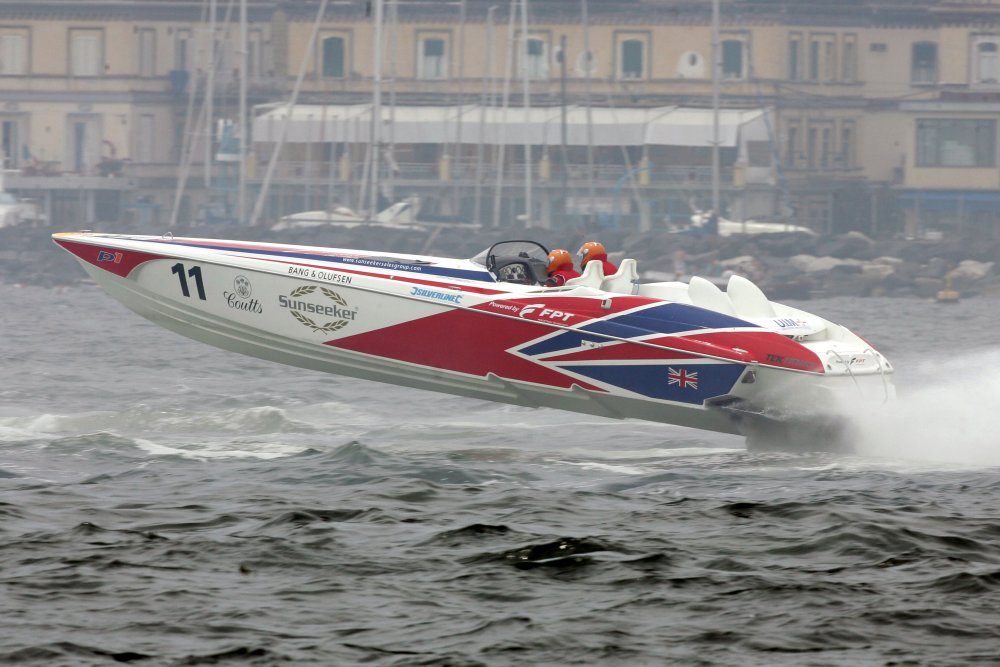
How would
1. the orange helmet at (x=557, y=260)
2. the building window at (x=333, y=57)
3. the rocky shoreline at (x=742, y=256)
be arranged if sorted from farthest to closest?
1. the building window at (x=333, y=57)
2. the rocky shoreline at (x=742, y=256)
3. the orange helmet at (x=557, y=260)

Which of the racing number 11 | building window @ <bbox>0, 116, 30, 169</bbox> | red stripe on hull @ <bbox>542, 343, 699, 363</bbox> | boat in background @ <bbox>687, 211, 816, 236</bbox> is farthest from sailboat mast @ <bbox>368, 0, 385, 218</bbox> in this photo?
red stripe on hull @ <bbox>542, 343, 699, 363</bbox>

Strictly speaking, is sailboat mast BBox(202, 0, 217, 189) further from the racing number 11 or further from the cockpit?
the cockpit

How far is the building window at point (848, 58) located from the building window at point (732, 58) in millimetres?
4561

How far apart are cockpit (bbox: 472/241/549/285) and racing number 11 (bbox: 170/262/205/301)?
2.43 m

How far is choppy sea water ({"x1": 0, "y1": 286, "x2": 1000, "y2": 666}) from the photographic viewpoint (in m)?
6.35

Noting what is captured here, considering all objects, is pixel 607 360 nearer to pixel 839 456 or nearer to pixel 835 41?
pixel 839 456

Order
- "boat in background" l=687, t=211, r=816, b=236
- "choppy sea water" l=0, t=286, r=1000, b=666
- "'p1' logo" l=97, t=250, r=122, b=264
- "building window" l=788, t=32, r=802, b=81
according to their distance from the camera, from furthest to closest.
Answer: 1. "building window" l=788, t=32, r=802, b=81
2. "boat in background" l=687, t=211, r=816, b=236
3. "'p1' logo" l=97, t=250, r=122, b=264
4. "choppy sea water" l=0, t=286, r=1000, b=666

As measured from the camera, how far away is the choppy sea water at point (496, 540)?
6352 millimetres

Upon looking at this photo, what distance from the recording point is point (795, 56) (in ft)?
230

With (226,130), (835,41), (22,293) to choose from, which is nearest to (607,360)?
(22,293)

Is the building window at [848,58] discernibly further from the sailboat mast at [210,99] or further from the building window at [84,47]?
the building window at [84,47]

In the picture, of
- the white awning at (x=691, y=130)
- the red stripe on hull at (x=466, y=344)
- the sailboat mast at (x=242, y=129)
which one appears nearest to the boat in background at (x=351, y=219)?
the sailboat mast at (x=242, y=129)

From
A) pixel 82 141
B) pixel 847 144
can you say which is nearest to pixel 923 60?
pixel 847 144

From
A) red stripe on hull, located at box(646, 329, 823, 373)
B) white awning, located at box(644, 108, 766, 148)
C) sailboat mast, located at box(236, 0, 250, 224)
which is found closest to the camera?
red stripe on hull, located at box(646, 329, 823, 373)
